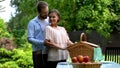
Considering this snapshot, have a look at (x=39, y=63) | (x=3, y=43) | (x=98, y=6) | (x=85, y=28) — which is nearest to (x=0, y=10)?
(x=3, y=43)

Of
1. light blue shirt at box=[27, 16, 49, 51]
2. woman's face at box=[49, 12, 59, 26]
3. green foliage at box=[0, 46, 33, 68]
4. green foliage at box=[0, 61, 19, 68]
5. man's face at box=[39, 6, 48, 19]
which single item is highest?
man's face at box=[39, 6, 48, 19]

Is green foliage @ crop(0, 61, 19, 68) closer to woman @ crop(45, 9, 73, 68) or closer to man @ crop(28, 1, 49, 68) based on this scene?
man @ crop(28, 1, 49, 68)

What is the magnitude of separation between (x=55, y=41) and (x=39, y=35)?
0.24 meters

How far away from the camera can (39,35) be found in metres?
4.05

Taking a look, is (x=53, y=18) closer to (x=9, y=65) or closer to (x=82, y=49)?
(x=82, y=49)

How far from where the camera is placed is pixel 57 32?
386 centimetres

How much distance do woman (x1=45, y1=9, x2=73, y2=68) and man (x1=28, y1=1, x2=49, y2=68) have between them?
91 millimetres

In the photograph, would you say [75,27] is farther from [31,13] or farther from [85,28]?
[31,13]

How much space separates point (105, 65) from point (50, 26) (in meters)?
0.64

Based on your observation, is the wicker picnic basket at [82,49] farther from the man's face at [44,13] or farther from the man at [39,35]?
the man's face at [44,13]

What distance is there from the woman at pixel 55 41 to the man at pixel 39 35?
3.6 inches

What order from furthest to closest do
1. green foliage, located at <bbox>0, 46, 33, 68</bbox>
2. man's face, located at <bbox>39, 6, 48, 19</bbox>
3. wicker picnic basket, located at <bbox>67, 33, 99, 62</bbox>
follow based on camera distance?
green foliage, located at <bbox>0, 46, 33, 68</bbox>
man's face, located at <bbox>39, 6, 48, 19</bbox>
wicker picnic basket, located at <bbox>67, 33, 99, 62</bbox>

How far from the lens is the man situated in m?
3.96

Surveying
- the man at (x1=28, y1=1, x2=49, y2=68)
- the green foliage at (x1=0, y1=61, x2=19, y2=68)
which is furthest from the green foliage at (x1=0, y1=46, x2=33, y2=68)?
the man at (x1=28, y1=1, x2=49, y2=68)
